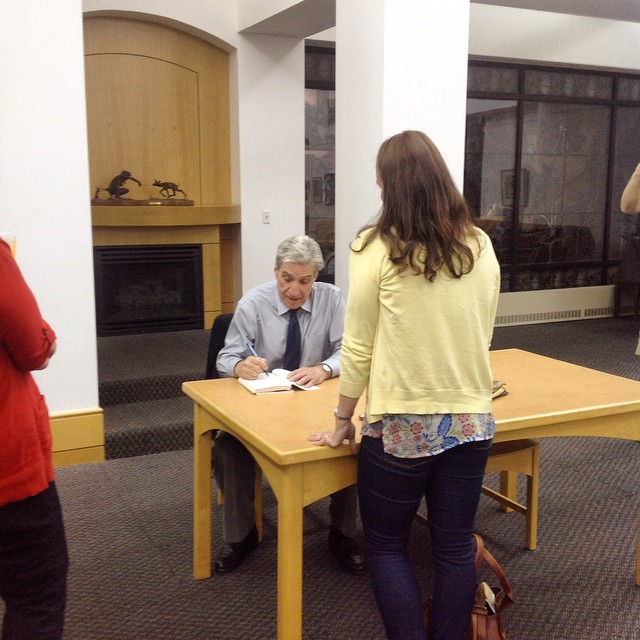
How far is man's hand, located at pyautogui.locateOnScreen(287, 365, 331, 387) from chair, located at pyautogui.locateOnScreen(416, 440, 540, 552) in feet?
1.96

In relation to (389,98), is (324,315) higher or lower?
lower

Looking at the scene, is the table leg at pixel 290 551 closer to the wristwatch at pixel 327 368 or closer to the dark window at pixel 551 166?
the wristwatch at pixel 327 368

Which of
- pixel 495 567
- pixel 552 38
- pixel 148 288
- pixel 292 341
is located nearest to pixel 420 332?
pixel 495 567

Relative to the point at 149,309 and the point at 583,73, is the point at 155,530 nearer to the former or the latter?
the point at 149,309

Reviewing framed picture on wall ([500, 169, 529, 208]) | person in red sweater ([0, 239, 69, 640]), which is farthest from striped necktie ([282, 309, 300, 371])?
framed picture on wall ([500, 169, 529, 208])

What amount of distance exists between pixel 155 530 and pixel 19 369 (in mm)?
1597

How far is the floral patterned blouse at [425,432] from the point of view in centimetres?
181

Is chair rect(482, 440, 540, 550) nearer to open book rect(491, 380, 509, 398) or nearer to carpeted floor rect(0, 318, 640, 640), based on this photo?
carpeted floor rect(0, 318, 640, 640)

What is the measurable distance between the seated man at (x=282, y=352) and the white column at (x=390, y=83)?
129cm

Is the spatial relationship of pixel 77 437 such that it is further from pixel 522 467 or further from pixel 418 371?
pixel 418 371

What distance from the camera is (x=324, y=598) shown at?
2533mm

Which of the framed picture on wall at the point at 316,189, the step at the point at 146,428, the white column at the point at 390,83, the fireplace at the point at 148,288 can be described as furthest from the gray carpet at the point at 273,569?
the framed picture on wall at the point at 316,189

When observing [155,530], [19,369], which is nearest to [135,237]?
[155,530]

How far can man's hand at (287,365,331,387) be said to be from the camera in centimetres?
255
